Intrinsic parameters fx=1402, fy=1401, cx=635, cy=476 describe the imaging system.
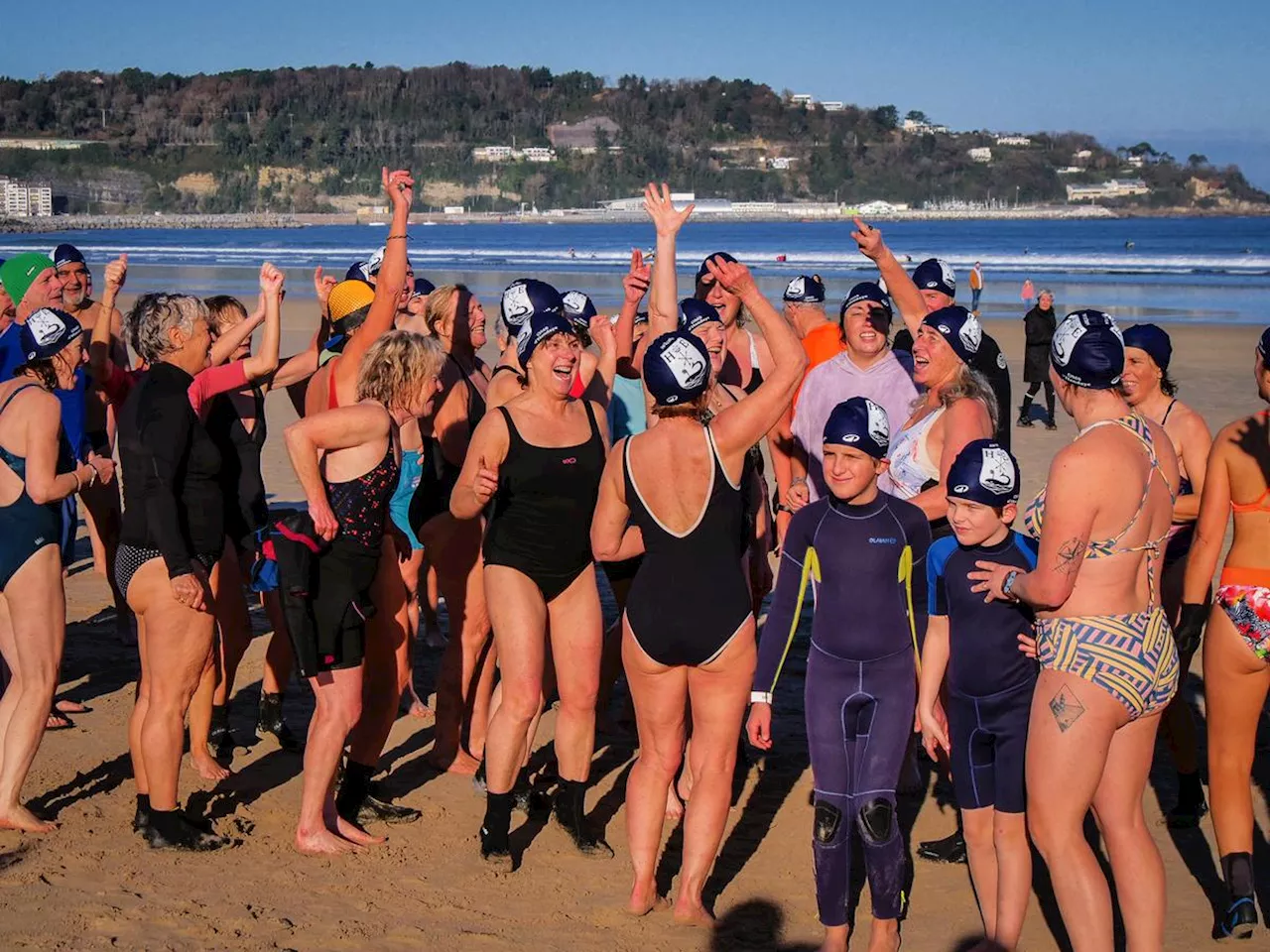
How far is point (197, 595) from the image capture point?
5301 mm

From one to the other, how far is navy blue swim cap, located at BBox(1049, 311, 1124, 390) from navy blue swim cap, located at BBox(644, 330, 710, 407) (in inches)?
45.7

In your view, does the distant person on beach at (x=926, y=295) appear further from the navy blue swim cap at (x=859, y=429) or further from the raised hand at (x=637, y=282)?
the navy blue swim cap at (x=859, y=429)

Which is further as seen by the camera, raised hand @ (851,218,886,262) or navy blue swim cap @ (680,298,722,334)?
navy blue swim cap @ (680,298,722,334)

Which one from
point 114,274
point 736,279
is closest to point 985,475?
point 736,279

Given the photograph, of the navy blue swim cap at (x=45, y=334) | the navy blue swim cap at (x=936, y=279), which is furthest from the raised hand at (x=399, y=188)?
the navy blue swim cap at (x=936, y=279)

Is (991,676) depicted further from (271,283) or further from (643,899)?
(271,283)

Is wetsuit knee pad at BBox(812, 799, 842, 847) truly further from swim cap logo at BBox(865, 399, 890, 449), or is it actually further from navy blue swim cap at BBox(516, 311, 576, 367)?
navy blue swim cap at BBox(516, 311, 576, 367)

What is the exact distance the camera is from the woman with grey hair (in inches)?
208

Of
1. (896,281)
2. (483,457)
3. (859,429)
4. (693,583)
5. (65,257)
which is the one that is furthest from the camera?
(65,257)

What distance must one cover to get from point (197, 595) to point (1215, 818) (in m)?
3.86

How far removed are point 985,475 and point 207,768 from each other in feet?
12.7

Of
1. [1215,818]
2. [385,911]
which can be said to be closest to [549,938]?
[385,911]

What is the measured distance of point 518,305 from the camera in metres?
6.32

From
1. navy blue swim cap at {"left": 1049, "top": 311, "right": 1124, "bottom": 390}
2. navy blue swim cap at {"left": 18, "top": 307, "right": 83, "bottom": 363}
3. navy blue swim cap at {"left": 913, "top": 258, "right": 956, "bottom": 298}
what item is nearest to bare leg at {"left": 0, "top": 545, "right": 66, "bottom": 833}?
navy blue swim cap at {"left": 18, "top": 307, "right": 83, "bottom": 363}
